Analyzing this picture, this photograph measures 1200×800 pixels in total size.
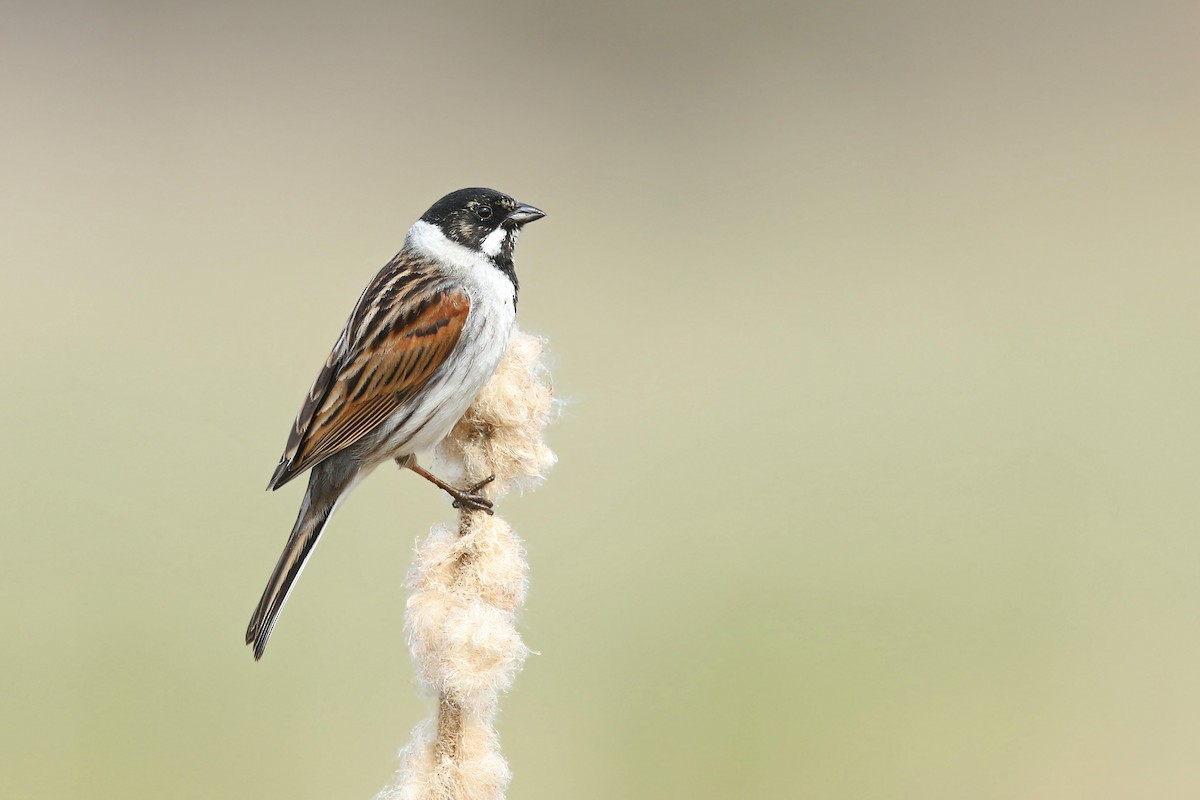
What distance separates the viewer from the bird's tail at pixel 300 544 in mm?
2150

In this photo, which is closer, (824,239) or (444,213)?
(444,213)

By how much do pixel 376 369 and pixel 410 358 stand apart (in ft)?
0.26

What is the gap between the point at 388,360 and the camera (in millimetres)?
2580

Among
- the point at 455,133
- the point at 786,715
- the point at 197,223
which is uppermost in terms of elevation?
the point at 455,133

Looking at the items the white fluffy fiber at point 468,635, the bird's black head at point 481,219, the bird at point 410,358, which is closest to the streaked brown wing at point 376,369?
the bird at point 410,358

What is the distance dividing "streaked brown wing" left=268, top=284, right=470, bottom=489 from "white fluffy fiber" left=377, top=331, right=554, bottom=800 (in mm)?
602

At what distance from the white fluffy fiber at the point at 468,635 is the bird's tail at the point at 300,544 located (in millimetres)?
471

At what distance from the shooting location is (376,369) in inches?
102

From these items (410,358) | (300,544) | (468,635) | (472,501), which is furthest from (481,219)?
A: (468,635)

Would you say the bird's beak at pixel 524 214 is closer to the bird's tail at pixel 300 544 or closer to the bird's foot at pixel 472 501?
the bird's tail at pixel 300 544

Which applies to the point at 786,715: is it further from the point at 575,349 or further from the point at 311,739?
the point at 575,349

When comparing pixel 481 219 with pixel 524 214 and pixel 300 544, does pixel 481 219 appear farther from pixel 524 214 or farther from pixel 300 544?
pixel 300 544

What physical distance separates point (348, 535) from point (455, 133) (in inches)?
171

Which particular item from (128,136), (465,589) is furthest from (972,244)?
(465,589)
